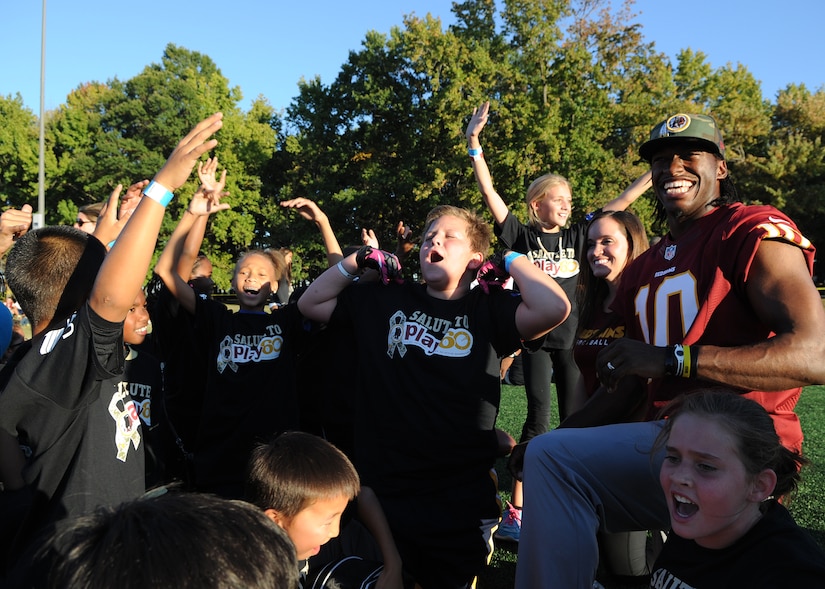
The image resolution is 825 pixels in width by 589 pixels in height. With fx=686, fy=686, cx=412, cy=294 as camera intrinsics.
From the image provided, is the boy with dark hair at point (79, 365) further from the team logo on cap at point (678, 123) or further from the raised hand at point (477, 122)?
the raised hand at point (477, 122)

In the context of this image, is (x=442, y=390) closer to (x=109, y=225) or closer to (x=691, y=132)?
(x=691, y=132)

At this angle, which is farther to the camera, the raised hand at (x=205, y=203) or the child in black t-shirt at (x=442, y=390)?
the raised hand at (x=205, y=203)

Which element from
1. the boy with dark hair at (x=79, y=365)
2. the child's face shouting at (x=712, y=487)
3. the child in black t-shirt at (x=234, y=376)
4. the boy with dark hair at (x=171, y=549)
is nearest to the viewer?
the boy with dark hair at (x=171, y=549)

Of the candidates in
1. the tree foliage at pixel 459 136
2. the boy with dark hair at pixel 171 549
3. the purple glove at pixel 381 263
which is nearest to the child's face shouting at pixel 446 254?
the purple glove at pixel 381 263

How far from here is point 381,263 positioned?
3.78m

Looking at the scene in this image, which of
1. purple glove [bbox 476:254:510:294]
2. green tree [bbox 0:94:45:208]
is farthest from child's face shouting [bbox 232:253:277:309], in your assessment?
green tree [bbox 0:94:45:208]

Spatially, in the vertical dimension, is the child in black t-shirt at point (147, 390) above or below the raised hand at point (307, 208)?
below

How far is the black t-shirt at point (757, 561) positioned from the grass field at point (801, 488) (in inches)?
16.6

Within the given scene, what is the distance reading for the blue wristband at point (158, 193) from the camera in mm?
2244

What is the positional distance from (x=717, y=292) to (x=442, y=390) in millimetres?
1447

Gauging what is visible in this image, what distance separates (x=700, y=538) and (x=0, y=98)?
50949 mm

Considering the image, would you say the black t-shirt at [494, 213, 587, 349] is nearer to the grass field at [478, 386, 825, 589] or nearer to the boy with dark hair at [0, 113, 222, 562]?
the grass field at [478, 386, 825, 589]

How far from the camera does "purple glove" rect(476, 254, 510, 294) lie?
362 cm

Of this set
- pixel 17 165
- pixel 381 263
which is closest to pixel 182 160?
pixel 381 263
